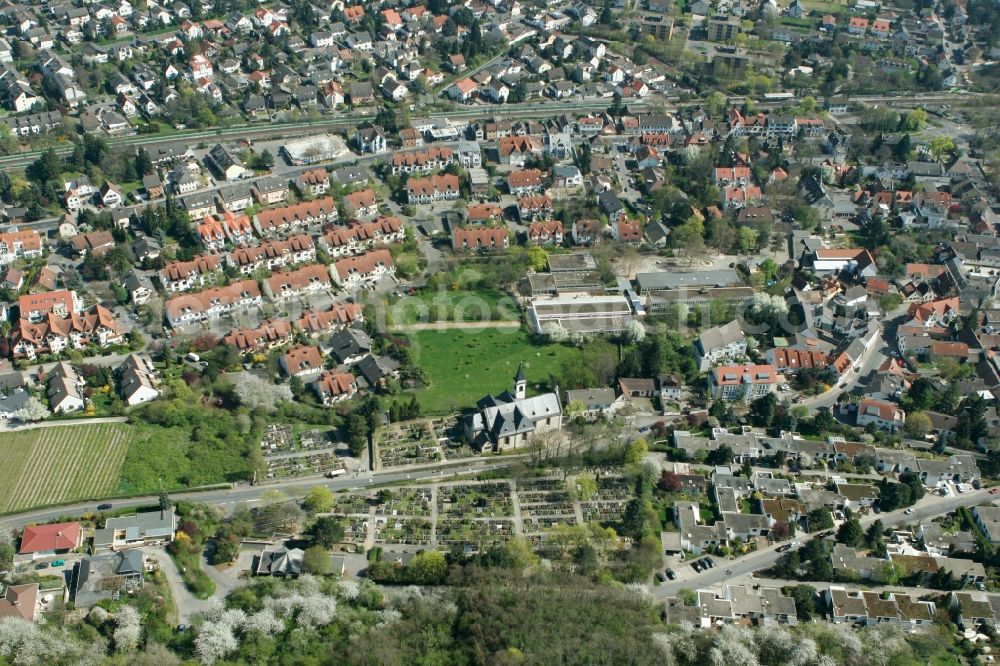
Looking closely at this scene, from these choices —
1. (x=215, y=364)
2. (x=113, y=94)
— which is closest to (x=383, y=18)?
(x=113, y=94)

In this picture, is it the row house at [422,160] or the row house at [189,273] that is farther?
the row house at [422,160]

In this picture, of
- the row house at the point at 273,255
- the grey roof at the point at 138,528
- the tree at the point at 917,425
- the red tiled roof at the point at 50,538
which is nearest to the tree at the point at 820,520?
the tree at the point at 917,425

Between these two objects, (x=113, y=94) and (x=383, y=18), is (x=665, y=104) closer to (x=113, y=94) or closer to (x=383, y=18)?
(x=383, y=18)

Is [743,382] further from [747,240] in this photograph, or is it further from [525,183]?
[525,183]

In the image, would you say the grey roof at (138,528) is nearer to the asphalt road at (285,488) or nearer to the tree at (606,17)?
the asphalt road at (285,488)

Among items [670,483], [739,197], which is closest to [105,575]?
[670,483]

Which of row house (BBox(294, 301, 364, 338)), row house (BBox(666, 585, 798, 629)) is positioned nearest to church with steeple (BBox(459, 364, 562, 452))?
row house (BBox(294, 301, 364, 338))
